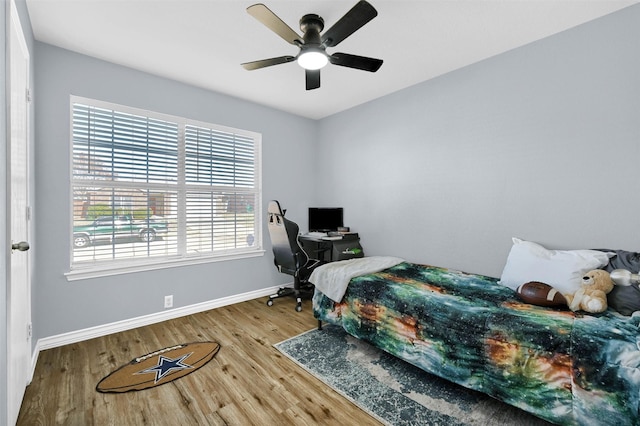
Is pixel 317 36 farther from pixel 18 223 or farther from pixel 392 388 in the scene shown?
pixel 392 388

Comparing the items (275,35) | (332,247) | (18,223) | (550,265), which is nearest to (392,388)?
(550,265)

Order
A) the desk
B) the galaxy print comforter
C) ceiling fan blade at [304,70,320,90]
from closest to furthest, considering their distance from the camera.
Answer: the galaxy print comforter, ceiling fan blade at [304,70,320,90], the desk

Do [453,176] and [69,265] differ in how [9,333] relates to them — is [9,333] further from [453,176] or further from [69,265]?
[453,176]

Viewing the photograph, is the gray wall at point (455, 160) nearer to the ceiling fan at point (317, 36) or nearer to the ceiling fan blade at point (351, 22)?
the ceiling fan at point (317, 36)

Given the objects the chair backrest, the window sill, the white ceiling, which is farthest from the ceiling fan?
the window sill

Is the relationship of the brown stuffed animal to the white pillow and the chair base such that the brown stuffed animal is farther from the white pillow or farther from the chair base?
the chair base

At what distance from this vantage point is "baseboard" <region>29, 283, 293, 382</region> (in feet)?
8.10

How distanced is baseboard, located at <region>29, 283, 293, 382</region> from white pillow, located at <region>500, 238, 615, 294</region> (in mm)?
2968

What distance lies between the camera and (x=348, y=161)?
13.5ft

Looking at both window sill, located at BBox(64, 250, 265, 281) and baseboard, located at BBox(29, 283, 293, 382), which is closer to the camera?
baseboard, located at BBox(29, 283, 293, 382)

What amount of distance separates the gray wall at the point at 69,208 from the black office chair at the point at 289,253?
468mm

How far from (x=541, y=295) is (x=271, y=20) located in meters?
2.49

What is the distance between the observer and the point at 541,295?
1.87 m

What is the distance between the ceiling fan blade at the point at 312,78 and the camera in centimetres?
236
